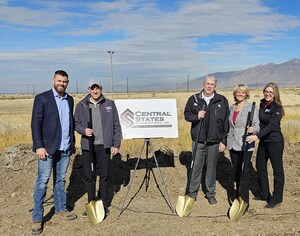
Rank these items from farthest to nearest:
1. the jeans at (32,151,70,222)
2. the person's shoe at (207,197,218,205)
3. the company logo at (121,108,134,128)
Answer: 1. the person's shoe at (207,197,218,205)
2. the company logo at (121,108,134,128)
3. the jeans at (32,151,70,222)

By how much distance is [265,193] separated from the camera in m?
6.61

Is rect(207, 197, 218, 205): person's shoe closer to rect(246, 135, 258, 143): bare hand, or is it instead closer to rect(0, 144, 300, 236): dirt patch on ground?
rect(0, 144, 300, 236): dirt patch on ground

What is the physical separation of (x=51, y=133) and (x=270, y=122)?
3.49m

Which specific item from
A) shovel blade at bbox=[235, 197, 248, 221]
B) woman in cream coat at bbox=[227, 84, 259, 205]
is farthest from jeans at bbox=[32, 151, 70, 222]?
shovel blade at bbox=[235, 197, 248, 221]

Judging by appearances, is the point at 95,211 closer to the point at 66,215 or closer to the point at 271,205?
the point at 66,215

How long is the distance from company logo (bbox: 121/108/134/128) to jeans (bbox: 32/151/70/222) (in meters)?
1.30

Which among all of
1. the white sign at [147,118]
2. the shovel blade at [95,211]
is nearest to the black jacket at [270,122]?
the white sign at [147,118]

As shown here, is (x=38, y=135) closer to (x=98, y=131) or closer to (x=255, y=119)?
(x=98, y=131)

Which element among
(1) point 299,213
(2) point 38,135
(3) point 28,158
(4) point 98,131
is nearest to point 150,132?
(4) point 98,131

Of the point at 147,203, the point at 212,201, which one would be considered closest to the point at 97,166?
the point at 147,203

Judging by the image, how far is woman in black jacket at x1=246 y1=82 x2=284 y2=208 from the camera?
591cm

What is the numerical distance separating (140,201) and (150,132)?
1.39 m

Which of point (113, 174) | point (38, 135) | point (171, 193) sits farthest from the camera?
point (113, 174)

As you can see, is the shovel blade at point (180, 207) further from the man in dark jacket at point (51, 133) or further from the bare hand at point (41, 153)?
the bare hand at point (41, 153)
